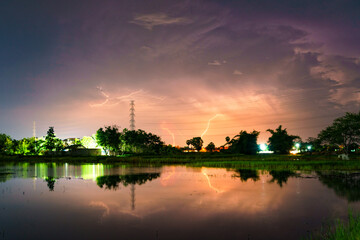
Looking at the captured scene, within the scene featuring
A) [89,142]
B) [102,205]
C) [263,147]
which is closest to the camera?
[102,205]

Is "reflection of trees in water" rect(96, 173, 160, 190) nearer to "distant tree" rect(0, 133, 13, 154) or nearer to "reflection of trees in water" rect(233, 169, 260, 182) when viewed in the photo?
"reflection of trees in water" rect(233, 169, 260, 182)

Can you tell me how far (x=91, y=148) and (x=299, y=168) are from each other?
3155 inches

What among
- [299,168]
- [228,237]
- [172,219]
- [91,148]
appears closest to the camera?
[228,237]

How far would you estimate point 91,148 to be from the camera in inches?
4040

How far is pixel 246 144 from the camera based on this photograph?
9369 cm

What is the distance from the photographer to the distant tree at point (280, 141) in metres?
99.7

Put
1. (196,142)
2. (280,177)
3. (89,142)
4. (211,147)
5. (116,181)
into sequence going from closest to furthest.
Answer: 1. (116,181)
2. (280,177)
3. (89,142)
4. (211,147)
5. (196,142)

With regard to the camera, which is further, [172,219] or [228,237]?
[172,219]

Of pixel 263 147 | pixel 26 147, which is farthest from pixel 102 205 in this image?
pixel 263 147

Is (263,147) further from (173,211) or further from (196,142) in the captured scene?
(173,211)

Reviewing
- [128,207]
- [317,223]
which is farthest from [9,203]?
[317,223]

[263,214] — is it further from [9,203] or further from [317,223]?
[9,203]

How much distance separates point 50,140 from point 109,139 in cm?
2378

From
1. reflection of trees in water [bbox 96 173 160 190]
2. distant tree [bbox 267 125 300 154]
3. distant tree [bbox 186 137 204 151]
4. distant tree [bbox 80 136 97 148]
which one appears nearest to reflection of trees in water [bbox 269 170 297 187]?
reflection of trees in water [bbox 96 173 160 190]
